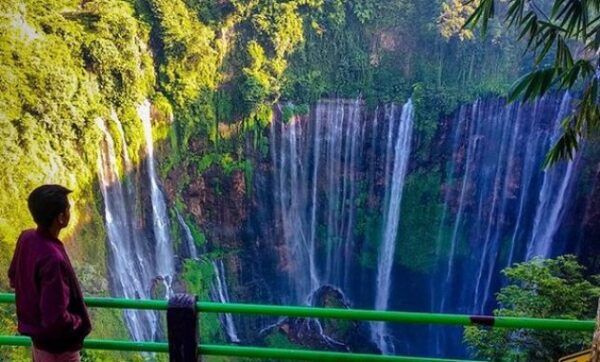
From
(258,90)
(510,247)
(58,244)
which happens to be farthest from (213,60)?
(58,244)

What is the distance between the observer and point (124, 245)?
10.4 m

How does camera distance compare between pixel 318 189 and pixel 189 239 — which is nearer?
pixel 189 239

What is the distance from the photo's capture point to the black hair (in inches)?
65.5

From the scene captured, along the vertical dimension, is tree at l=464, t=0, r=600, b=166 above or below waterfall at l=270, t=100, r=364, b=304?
above

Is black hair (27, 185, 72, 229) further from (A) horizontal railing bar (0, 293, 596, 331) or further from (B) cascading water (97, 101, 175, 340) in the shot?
(B) cascading water (97, 101, 175, 340)

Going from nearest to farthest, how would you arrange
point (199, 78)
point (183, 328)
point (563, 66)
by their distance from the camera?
point (183, 328) < point (563, 66) < point (199, 78)

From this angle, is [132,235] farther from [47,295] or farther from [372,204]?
[47,295]

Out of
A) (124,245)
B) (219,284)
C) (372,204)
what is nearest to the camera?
(124,245)

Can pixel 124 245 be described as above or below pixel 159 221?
below

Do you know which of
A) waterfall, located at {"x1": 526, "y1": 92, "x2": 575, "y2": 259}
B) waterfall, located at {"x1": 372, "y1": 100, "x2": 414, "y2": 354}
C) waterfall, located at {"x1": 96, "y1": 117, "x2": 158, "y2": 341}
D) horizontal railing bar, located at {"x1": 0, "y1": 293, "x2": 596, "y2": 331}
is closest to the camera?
horizontal railing bar, located at {"x1": 0, "y1": 293, "x2": 596, "y2": 331}

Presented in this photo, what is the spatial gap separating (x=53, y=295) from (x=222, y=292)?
10632 millimetres

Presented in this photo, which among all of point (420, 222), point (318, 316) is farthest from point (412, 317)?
point (420, 222)

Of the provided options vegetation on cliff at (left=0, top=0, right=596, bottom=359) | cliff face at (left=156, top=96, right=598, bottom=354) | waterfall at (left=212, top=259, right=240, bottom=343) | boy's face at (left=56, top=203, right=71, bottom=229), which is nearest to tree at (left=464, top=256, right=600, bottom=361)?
boy's face at (left=56, top=203, right=71, bottom=229)

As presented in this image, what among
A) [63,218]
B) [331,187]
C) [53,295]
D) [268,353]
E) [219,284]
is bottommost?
[219,284]
